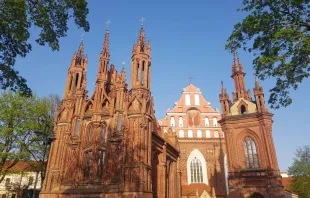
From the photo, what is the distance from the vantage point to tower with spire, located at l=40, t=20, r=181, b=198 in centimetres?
2073

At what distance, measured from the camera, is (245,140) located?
30141 millimetres

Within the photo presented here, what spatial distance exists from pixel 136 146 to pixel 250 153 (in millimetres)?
15971

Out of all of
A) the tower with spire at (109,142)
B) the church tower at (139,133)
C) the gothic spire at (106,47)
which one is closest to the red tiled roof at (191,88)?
the tower with spire at (109,142)

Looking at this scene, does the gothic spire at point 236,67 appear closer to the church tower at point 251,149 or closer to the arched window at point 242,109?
the church tower at point 251,149

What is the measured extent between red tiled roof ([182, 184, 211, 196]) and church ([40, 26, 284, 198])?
15 centimetres

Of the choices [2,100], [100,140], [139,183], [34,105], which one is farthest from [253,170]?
[2,100]

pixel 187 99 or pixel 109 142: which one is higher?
pixel 187 99

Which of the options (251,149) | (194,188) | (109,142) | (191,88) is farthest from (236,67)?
(109,142)

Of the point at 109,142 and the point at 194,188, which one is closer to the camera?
the point at 109,142

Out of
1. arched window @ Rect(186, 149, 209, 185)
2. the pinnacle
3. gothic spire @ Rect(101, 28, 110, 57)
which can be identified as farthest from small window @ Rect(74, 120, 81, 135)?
arched window @ Rect(186, 149, 209, 185)

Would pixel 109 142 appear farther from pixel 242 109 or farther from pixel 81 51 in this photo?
pixel 242 109

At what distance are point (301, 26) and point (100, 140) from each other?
18956 millimetres

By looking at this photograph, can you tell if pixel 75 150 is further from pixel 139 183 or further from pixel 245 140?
pixel 245 140

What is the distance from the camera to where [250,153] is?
29312 millimetres
